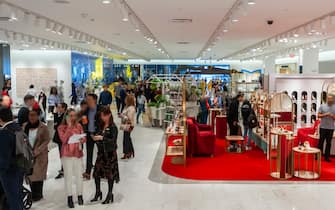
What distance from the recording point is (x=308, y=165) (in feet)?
25.3

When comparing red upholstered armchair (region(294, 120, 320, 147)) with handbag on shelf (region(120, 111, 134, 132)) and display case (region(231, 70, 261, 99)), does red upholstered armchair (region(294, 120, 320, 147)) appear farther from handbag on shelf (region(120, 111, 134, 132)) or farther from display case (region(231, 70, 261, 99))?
handbag on shelf (region(120, 111, 134, 132))

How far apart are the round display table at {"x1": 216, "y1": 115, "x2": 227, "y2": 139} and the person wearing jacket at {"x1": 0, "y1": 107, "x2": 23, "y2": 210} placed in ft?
25.0

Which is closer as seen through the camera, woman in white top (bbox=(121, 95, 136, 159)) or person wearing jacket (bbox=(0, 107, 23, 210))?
person wearing jacket (bbox=(0, 107, 23, 210))

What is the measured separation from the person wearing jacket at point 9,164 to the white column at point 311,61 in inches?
643

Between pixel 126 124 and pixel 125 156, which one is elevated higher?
pixel 126 124

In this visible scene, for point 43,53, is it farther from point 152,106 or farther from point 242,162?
point 242,162

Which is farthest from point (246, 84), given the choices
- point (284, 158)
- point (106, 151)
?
point (106, 151)

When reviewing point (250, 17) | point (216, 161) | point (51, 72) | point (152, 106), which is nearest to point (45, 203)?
point (216, 161)

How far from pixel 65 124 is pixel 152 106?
800cm

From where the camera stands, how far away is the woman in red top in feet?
16.7

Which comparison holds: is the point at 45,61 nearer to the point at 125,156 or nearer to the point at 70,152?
the point at 125,156

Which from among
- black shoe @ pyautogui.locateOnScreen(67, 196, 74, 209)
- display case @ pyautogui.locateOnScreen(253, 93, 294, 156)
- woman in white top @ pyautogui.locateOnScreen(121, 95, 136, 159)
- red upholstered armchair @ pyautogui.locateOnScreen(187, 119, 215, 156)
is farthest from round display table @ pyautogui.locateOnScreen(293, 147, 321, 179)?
black shoe @ pyautogui.locateOnScreen(67, 196, 74, 209)

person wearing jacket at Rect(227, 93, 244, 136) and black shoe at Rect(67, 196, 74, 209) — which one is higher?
person wearing jacket at Rect(227, 93, 244, 136)

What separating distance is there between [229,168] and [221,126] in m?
3.78
